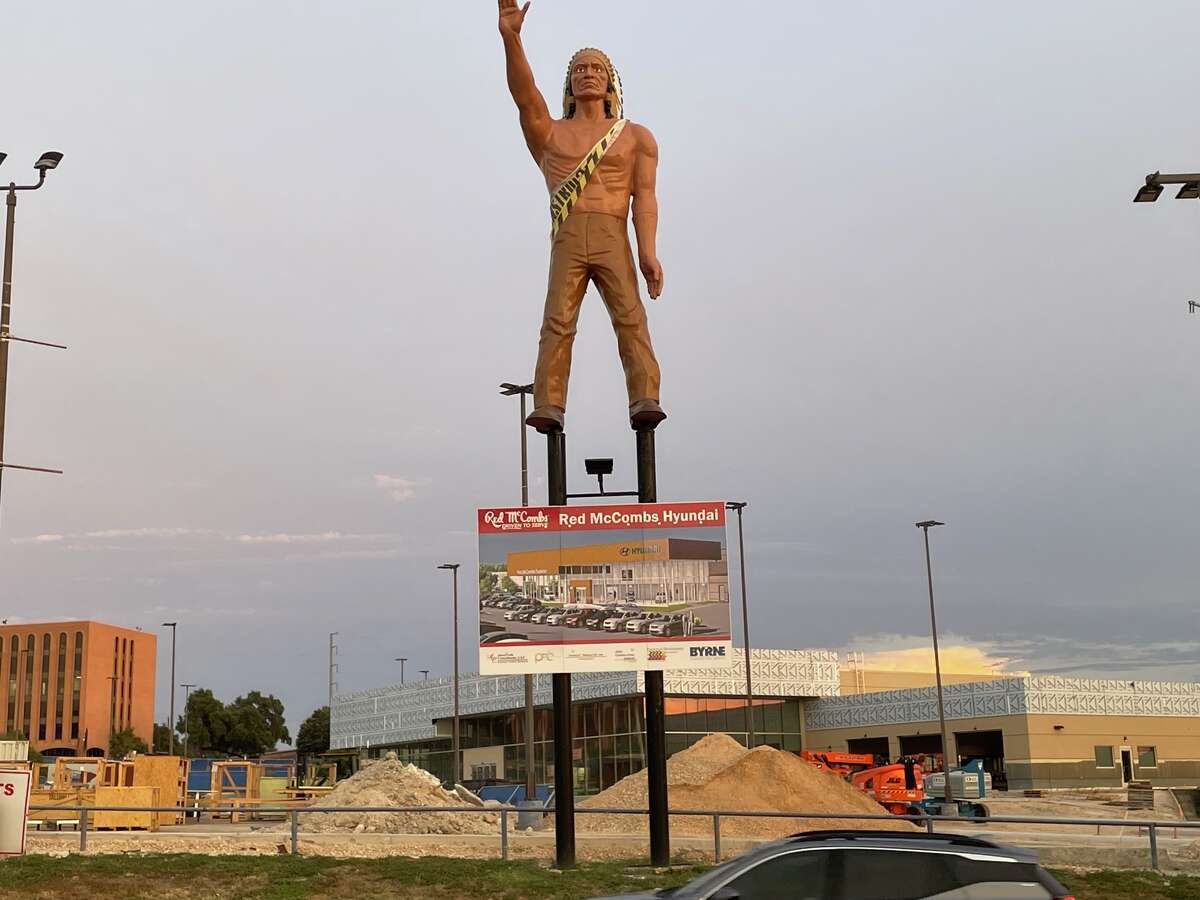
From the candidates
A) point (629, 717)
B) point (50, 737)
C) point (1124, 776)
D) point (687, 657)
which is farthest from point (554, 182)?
point (50, 737)

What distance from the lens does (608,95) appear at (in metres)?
18.2

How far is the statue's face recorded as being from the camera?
1805 cm

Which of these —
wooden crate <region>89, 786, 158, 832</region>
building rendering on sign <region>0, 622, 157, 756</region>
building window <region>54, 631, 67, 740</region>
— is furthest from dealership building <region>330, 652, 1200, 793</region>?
building window <region>54, 631, 67, 740</region>

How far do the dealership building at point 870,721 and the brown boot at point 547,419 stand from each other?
4804 centimetres

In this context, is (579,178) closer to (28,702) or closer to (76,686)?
(76,686)

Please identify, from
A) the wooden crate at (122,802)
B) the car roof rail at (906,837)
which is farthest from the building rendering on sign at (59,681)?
the car roof rail at (906,837)

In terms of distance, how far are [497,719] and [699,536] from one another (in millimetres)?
70567

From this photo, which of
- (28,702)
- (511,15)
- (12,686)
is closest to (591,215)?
(511,15)

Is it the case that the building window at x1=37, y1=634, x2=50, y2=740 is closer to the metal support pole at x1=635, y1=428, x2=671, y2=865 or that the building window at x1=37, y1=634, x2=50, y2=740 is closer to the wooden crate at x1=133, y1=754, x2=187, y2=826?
the wooden crate at x1=133, y1=754, x2=187, y2=826

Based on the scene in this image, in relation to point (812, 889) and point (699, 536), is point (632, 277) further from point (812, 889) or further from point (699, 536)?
point (812, 889)

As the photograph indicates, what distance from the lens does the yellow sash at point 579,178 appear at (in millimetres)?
17891

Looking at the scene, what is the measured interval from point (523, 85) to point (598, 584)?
268 inches

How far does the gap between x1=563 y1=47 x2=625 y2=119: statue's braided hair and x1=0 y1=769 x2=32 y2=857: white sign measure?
11.4 meters

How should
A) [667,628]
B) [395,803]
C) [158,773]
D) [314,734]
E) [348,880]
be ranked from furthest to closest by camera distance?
[314,734]
[395,803]
[158,773]
[667,628]
[348,880]
